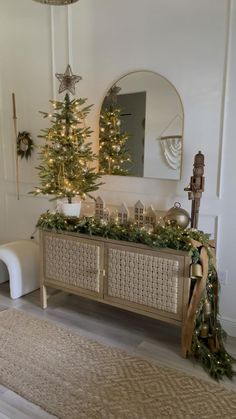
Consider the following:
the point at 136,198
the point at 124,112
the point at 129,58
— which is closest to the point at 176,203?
the point at 136,198

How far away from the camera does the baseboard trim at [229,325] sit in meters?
2.75

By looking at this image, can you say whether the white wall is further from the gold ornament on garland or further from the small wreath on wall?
the gold ornament on garland

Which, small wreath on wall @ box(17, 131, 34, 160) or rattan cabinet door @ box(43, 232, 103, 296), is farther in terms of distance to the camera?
small wreath on wall @ box(17, 131, 34, 160)

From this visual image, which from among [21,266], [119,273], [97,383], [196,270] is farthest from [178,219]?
[21,266]

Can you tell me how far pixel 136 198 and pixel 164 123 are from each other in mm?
739

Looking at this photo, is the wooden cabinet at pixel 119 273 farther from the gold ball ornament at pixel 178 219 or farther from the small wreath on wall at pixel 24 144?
the small wreath on wall at pixel 24 144

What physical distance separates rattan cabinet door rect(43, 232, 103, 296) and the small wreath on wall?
1303 mm

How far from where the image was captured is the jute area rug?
74.1 inches

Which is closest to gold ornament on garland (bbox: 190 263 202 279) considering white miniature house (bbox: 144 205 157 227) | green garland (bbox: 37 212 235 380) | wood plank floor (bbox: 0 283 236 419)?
green garland (bbox: 37 212 235 380)

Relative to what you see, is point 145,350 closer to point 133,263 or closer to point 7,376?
point 133,263

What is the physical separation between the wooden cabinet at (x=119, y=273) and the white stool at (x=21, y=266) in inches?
14.3

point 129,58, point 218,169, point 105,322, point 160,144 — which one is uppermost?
point 129,58

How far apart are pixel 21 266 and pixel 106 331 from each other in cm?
114

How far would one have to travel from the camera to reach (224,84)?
258cm
